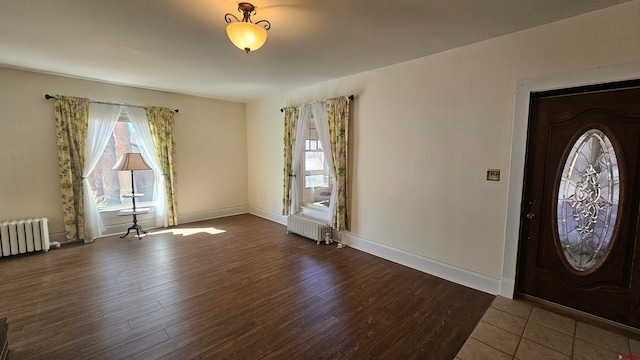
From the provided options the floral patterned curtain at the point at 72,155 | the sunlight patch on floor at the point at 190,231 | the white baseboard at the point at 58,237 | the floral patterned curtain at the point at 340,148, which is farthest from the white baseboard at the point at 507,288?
the white baseboard at the point at 58,237

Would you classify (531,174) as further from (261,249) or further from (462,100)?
(261,249)

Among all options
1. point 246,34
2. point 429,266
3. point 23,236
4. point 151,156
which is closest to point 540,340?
point 429,266

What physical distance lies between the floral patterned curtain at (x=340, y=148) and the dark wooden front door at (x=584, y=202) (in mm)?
2275

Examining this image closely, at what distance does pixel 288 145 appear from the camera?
5219 mm

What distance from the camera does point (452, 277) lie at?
325cm

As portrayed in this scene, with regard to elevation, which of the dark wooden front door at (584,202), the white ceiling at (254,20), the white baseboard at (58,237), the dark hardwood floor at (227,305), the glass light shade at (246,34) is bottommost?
the dark hardwood floor at (227,305)

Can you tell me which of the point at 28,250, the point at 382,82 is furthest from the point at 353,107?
the point at 28,250

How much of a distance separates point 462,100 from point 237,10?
8.25 ft

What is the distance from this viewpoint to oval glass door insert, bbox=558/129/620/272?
2373mm

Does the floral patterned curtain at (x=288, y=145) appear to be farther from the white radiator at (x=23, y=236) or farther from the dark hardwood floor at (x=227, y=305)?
the white radiator at (x=23, y=236)

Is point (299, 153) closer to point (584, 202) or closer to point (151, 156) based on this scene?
point (151, 156)

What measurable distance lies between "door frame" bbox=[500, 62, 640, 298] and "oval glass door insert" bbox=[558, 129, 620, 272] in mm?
351

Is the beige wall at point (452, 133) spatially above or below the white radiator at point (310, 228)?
above

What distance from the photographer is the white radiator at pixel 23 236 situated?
12.5 feet
